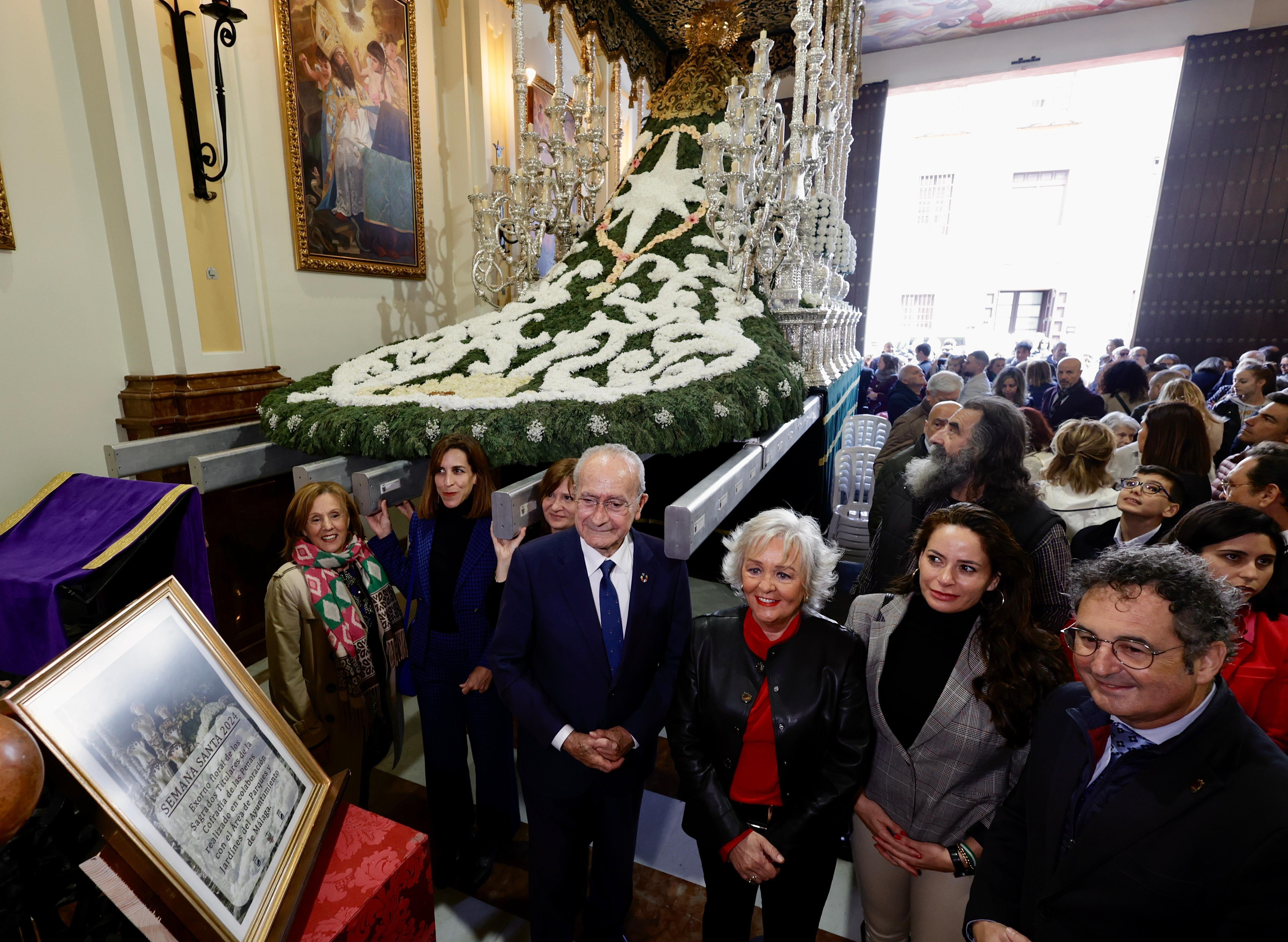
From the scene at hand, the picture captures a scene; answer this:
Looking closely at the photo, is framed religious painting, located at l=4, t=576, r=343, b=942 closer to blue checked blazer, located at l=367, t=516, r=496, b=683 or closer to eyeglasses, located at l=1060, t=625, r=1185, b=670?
blue checked blazer, located at l=367, t=516, r=496, b=683

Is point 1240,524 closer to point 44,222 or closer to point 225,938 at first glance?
point 225,938

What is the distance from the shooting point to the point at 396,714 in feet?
8.07

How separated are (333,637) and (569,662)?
95 cm

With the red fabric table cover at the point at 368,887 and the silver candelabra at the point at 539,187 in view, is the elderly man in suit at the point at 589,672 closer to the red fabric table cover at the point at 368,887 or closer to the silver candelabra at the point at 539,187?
the red fabric table cover at the point at 368,887

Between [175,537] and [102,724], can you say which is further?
[175,537]

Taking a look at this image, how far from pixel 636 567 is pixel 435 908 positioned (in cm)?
146

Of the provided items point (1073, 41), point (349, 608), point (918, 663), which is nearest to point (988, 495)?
point (918, 663)

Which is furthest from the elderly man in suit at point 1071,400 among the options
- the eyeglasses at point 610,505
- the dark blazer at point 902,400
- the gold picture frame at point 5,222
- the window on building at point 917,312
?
the window on building at point 917,312

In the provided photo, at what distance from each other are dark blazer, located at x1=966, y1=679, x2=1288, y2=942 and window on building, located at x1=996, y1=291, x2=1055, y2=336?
20170 mm

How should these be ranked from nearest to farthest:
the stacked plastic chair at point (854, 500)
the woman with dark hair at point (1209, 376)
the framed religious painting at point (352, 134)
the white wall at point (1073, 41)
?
the framed religious painting at point (352, 134) < the stacked plastic chair at point (854, 500) < the woman with dark hair at point (1209, 376) < the white wall at point (1073, 41)

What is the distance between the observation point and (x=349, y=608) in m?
2.19

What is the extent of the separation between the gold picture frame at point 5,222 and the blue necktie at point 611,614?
10.5 ft

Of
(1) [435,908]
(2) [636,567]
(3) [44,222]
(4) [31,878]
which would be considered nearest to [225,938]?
(4) [31,878]

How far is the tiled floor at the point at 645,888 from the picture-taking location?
2016mm
